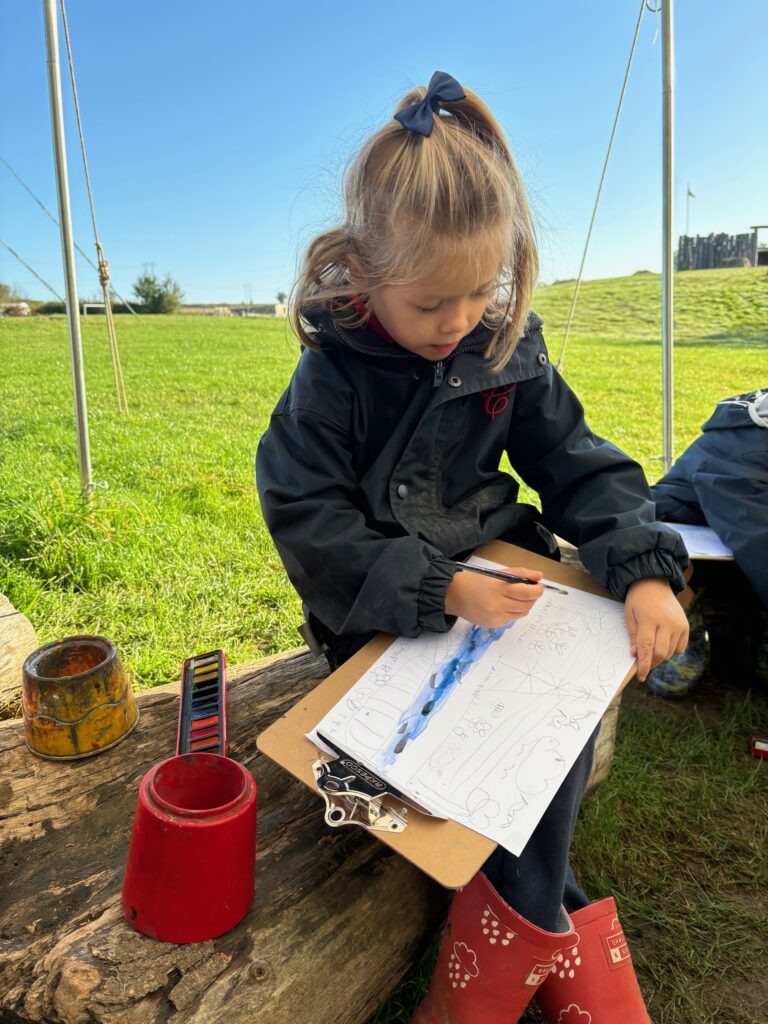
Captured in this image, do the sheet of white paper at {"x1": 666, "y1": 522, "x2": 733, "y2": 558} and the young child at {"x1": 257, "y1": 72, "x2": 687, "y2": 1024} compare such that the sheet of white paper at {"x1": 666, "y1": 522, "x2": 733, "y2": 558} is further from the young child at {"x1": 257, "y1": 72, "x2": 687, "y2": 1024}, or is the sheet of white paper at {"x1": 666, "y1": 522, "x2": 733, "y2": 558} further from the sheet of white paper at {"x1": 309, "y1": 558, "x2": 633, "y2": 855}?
the sheet of white paper at {"x1": 309, "y1": 558, "x2": 633, "y2": 855}

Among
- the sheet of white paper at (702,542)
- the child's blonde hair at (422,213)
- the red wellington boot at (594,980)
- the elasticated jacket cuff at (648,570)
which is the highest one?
the child's blonde hair at (422,213)

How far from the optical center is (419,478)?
4.83ft

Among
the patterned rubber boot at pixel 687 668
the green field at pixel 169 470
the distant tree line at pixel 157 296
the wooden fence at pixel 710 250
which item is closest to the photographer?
the patterned rubber boot at pixel 687 668

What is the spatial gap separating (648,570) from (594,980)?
0.71 m

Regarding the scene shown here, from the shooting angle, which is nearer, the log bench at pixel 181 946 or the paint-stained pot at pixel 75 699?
the log bench at pixel 181 946

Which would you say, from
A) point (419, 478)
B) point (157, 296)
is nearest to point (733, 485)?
point (419, 478)

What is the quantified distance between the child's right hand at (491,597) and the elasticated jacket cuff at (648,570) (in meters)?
0.23

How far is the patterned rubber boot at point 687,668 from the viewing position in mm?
2393

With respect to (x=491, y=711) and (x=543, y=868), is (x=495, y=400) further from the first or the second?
(x=543, y=868)

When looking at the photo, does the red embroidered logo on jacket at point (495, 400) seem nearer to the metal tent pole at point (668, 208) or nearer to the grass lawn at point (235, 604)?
the grass lawn at point (235, 604)

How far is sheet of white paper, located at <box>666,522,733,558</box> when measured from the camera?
2.03 m

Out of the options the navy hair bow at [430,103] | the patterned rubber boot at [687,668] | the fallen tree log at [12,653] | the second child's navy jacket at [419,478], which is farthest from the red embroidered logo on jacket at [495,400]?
the fallen tree log at [12,653]

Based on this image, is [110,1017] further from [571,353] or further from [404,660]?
[571,353]

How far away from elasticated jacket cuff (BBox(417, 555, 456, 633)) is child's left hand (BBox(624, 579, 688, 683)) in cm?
34
